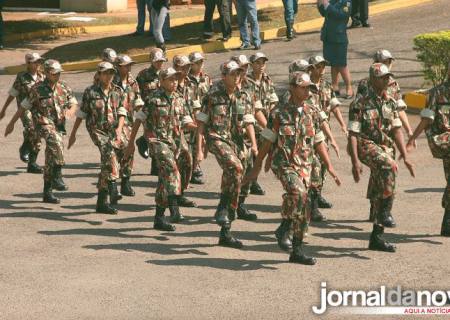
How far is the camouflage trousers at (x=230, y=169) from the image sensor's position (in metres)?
14.2

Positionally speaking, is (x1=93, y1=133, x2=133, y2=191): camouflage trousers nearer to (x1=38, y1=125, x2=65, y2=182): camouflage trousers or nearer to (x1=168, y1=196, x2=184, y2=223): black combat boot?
(x1=38, y1=125, x2=65, y2=182): camouflage trousers

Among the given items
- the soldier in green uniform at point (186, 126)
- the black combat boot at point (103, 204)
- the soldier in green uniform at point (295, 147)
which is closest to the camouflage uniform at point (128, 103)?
the soldier in green uniform at point (186, 126)

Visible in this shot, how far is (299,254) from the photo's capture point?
43.9 ft

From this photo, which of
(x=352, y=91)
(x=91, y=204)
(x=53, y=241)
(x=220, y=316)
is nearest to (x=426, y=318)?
(x=220, y=316)

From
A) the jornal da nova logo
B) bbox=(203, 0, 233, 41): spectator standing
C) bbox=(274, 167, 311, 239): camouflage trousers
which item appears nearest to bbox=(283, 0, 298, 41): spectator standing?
bbox=(203, 0, 233, 41): spectator standing

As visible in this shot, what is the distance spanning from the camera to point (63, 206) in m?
16.5

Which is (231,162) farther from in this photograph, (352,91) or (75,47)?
(75,47)

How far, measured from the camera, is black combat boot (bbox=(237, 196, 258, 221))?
1564cm

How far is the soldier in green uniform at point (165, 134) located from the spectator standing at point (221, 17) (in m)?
13.3

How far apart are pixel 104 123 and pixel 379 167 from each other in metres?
3.78

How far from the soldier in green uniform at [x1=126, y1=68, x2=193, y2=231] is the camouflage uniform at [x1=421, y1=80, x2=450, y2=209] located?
2866mm

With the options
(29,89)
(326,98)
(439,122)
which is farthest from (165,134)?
(29,89)

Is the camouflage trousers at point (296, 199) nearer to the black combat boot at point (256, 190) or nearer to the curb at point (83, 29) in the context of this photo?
the black combat boot at point (256, 190)

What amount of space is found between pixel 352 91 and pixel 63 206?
887 centimetres
